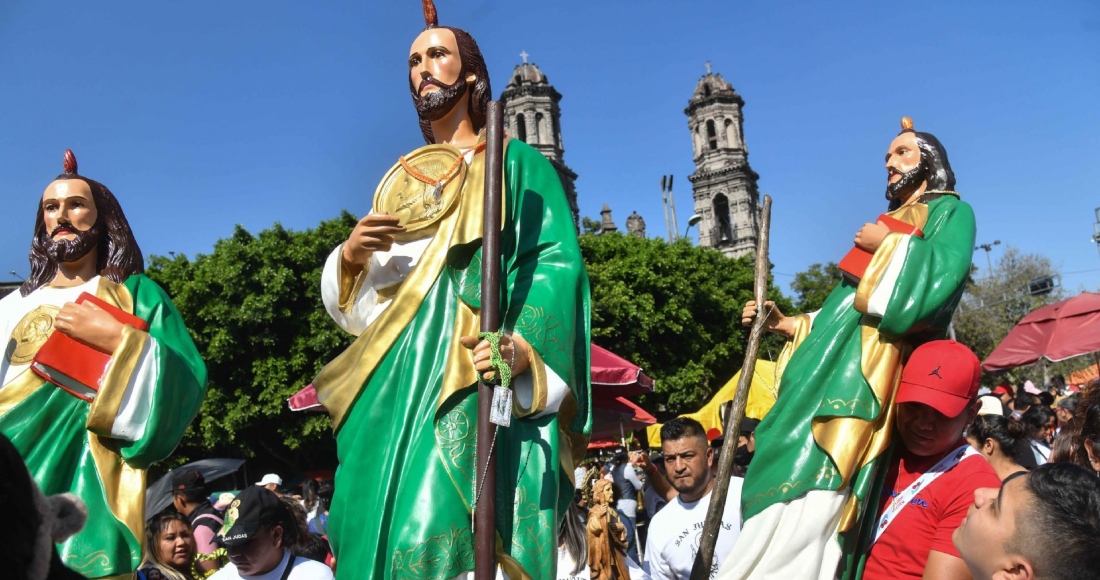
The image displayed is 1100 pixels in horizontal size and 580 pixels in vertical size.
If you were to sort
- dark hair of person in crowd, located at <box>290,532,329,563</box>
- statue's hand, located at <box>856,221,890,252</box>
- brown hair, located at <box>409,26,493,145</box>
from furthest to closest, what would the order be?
dark hair of person in crowd, located at <box>290,532,329,563</box>
statue's hand, located at <box>856,221,890,252</box>
brown hair, located at <box>409,26,493,145</box>

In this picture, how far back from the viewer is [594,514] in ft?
21.3

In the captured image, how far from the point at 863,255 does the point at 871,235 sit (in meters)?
0.14

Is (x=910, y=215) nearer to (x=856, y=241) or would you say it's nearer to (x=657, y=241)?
(x=856, y=241)

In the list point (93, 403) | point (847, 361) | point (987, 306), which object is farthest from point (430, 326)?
point (987, 306)

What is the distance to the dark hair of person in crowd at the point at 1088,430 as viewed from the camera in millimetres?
3775

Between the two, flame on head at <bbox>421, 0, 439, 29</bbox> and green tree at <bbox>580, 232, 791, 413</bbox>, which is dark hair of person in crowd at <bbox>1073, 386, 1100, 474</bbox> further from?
green tree at <bbox>580, 232, 791, 413</bbox>

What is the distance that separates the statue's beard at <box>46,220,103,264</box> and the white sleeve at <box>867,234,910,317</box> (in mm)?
3467

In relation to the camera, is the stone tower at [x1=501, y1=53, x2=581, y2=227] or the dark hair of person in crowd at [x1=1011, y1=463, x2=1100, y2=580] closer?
the dark hair of person in crowd at [x1=1011, y1=463, x2=1100, y2=580]

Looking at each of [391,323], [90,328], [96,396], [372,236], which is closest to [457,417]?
[391,323]

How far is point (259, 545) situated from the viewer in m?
4.83

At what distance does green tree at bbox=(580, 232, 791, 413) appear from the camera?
34000mm

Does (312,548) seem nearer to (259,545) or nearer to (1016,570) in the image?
(259,545)

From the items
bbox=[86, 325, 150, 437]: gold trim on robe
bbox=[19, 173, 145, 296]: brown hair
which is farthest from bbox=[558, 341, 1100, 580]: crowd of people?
bbox=[19, 173, 145, 296]: brown hair

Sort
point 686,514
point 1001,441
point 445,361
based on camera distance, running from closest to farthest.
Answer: point 445,361 → point 686,514 → point 1001,441
